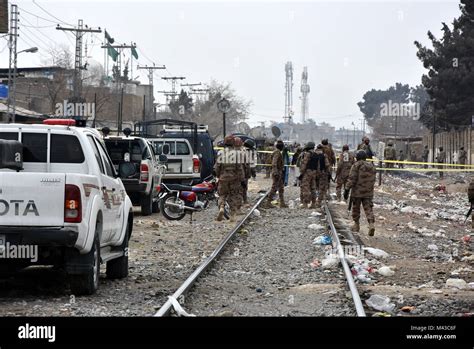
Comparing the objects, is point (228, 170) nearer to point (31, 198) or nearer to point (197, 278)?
point (197, 278)

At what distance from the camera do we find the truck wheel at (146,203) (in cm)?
2325

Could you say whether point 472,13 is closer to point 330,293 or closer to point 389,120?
point 330,293

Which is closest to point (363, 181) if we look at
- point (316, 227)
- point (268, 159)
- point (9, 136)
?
point (316, 227)

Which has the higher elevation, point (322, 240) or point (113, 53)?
point (113, 53)

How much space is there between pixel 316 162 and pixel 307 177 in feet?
1.81

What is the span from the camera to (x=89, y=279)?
1007 cm

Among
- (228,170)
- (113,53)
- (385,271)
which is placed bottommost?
(385,271)

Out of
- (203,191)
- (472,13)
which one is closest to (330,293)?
(203,191)

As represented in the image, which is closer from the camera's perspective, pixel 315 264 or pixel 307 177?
pixel 315 264

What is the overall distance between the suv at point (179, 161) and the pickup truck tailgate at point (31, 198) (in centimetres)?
1808

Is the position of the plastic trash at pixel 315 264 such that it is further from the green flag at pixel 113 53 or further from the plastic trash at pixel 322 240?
the green flag at pixel 113 53

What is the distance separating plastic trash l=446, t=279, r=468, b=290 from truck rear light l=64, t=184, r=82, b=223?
519 centimetres

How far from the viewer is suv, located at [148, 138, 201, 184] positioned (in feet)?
90.6
